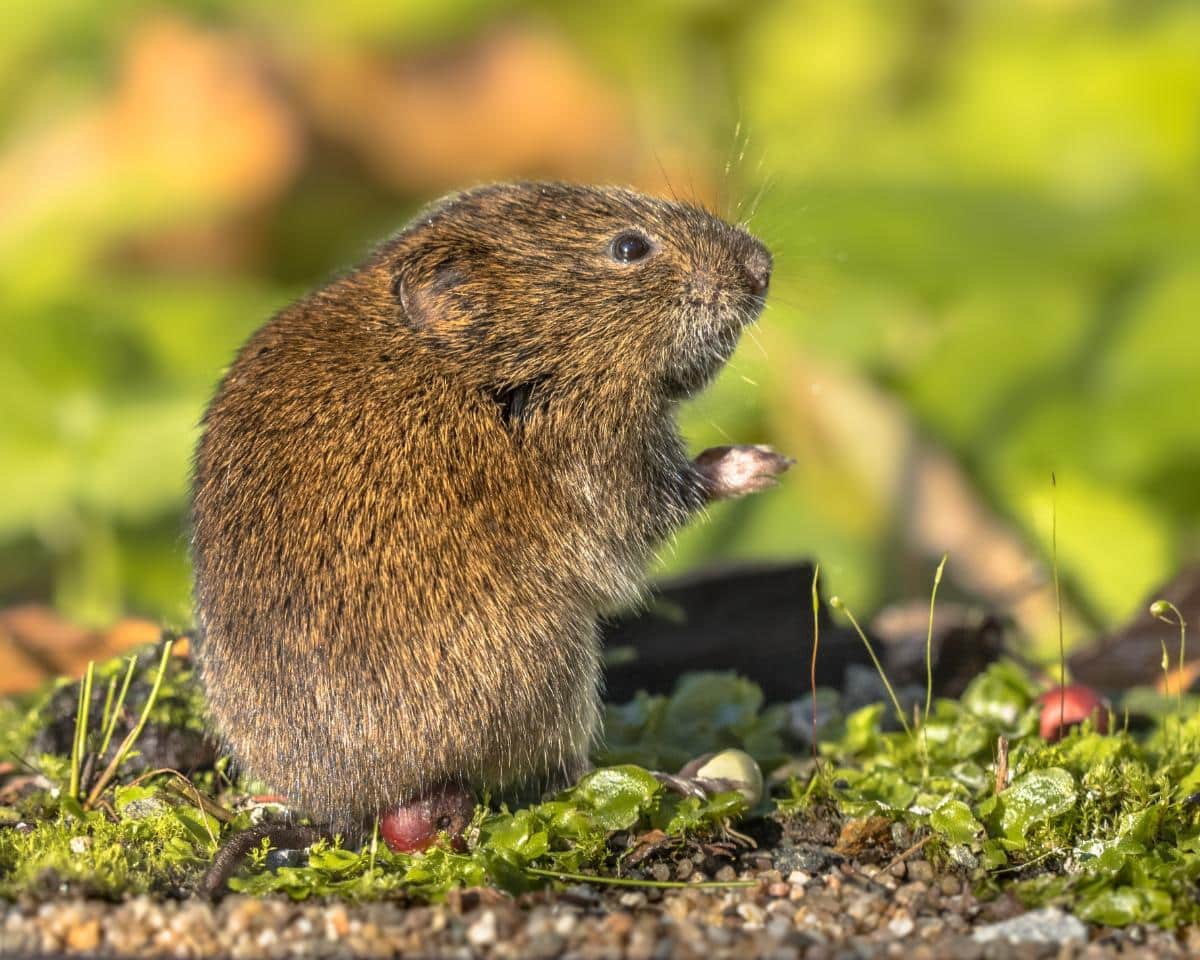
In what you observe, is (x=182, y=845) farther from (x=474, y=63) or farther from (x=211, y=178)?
(x=474, y=63)

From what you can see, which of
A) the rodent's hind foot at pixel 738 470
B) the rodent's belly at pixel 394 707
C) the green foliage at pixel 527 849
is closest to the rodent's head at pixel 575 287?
the rodent's hind foot at pixel 738 470

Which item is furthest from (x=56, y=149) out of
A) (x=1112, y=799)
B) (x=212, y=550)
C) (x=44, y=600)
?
(x=1112, y=799)

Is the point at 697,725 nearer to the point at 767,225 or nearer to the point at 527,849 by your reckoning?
the point at 527,849

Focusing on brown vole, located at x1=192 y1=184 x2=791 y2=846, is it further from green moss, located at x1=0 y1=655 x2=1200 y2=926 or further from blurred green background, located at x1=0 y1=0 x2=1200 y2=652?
blurred green background, located at x1=0 y1=0 x2=1200 y2=652

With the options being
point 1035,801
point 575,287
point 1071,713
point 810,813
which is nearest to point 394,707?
point 810,813

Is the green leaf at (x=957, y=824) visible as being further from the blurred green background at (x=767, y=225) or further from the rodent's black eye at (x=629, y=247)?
the blurred green background at (x=767, y=225)

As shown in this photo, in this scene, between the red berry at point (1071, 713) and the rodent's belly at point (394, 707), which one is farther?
the red berry at point (1071, 713)

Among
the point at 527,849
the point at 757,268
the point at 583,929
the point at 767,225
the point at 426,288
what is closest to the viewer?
the point at 583,929
